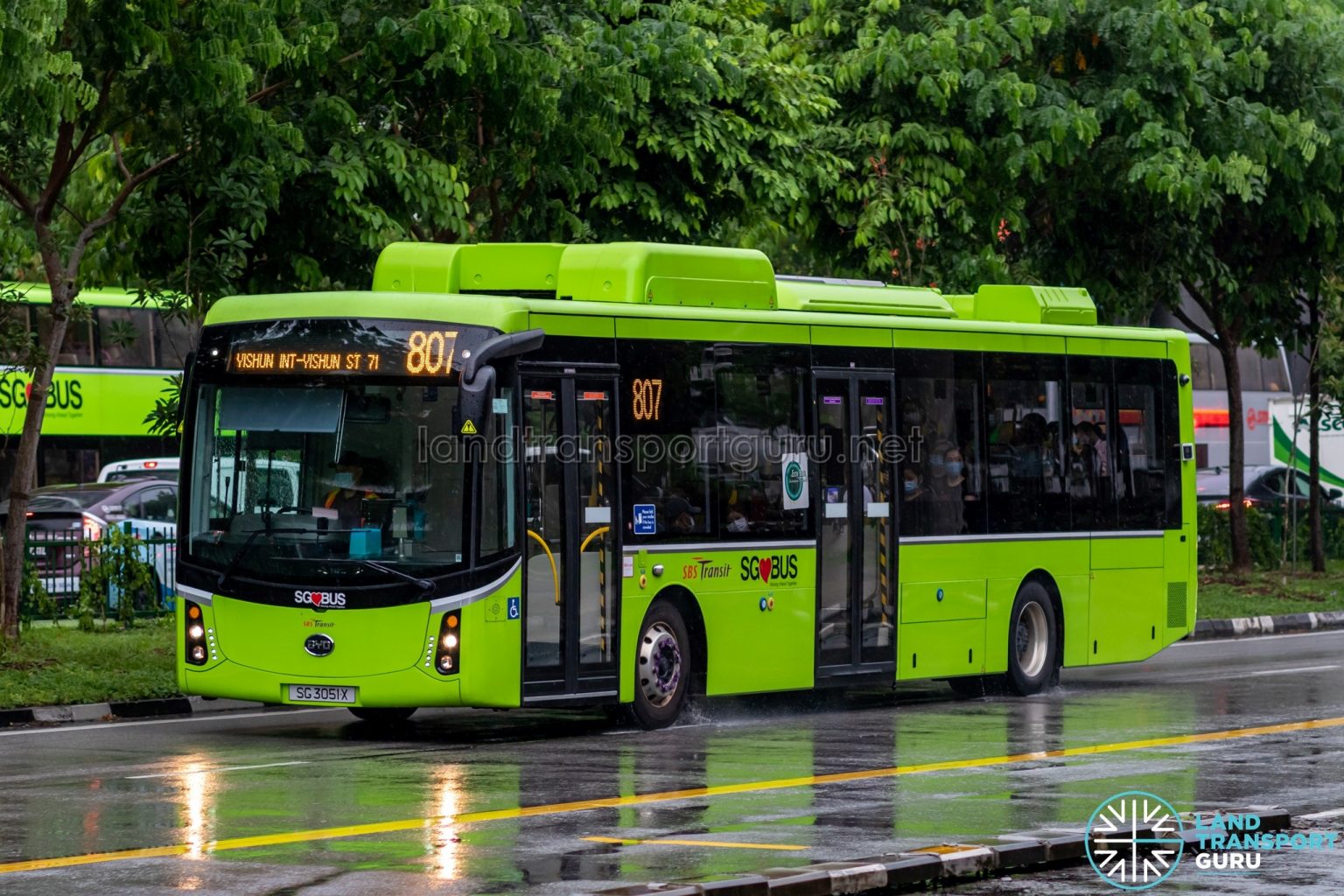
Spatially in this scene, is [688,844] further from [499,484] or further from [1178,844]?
[499,484]

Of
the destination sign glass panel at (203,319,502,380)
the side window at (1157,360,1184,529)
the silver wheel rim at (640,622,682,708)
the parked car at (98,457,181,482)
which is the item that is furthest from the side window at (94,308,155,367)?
the silver wheel rim at (640,622,682,708)

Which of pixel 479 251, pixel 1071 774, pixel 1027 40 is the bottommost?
pixel 1071 774

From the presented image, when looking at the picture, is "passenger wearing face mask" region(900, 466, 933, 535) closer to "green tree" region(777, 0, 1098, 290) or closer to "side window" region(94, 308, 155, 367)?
"green tree" region(777, 0, 1098, 290)

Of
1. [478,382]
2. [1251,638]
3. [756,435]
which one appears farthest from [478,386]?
[1251,638]

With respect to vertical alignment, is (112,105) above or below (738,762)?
above

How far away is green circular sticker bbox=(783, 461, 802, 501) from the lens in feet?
55.1

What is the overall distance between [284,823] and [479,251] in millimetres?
6579

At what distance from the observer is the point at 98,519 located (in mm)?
26875

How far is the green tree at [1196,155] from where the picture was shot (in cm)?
2719

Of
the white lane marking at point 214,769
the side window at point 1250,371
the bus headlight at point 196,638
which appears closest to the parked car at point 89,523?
the bus headlight at point 196,638

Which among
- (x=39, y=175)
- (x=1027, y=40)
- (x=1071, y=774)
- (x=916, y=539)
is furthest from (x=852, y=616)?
(x=1027, y=40)

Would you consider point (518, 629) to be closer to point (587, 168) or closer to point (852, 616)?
point (852, 616)

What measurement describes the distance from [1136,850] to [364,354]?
22.4ft

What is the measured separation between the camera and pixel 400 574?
14516 mm
